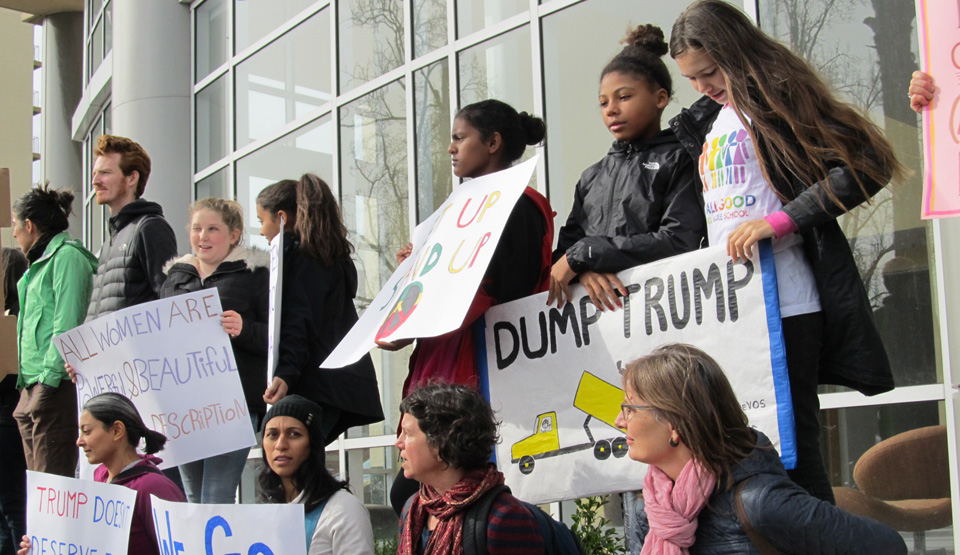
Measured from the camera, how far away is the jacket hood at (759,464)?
7.70 feet

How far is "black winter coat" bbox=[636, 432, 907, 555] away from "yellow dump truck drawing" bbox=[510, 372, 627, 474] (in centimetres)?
83

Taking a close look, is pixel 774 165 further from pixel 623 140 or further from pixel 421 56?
pixel 421 56


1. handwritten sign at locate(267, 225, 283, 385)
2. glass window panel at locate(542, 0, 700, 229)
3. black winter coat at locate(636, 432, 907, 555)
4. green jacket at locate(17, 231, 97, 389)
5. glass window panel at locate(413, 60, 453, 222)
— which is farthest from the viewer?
glass window panel at locate(413, 60, 453, 222)

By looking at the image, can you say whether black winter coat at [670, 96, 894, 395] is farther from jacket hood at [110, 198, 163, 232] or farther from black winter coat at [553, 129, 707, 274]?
jacket hood at [110, 198, 163, 232]

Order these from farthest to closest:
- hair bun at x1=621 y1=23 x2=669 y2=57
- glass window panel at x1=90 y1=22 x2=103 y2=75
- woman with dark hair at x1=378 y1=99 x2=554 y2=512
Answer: glass window panel at x1=90 y1=22 x2=103 y2=75 → hair bun at x1=621 y1=23 x2=669 y2=57 → woman with dark hair at x1=378 y1=99 x2=554 y2=512

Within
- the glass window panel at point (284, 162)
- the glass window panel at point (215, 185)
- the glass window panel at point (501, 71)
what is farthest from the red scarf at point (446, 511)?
the glass window panel at point (215, 185)

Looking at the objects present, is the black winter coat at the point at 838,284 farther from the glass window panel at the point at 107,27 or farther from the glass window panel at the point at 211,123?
the glass window panel at the point at 107,27

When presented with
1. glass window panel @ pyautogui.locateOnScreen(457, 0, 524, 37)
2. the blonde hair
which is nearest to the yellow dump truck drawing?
the blonde hair

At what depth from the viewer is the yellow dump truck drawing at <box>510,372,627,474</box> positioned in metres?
3.26

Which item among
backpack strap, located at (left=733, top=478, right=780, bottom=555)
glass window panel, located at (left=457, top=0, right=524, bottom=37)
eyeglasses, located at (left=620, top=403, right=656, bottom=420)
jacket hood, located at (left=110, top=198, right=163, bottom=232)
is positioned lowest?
backpack strap, located at (left=733, top=478, right=780, bottom=555)

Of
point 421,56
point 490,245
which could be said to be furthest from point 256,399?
point 421,56

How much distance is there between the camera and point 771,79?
2990 mm

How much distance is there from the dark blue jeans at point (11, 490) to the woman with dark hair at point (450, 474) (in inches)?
126

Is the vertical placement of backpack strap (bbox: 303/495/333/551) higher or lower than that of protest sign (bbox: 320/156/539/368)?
lower
